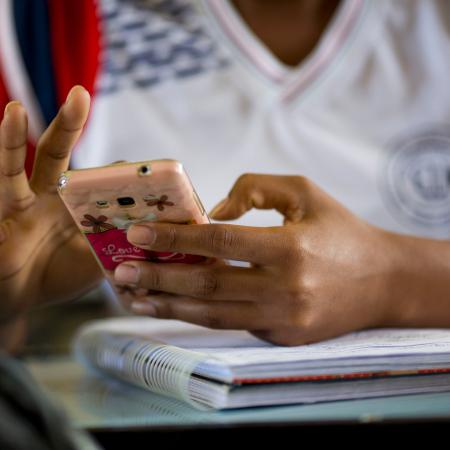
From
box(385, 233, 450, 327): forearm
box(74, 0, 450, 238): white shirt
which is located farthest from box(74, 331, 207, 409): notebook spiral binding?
box(74, 0, 450, 238): white shirt

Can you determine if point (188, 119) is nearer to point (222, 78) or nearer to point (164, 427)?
point (222, 78)

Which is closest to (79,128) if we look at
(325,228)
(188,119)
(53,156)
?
(53,156)

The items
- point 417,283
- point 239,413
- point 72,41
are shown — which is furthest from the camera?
point 72,41

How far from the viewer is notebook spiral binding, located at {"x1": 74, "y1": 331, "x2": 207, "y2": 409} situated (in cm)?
28

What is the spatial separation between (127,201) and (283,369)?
0.10 meters

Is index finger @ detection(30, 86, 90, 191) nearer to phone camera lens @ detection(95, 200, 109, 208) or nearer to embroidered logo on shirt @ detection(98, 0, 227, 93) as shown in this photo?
phone camera lens @ detection(95, 200, 109, 208)

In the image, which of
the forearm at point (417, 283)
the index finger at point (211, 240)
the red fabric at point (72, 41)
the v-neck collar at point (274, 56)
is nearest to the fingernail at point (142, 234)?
the index finger at point (211, 240)

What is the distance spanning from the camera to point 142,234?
30cm

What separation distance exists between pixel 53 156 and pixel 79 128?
22 millimetres

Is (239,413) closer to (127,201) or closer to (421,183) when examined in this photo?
(127,201)

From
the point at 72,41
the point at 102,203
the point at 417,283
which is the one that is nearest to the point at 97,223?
the point at 102,203

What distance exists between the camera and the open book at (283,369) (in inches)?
10.3

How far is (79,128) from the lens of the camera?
1.01ft

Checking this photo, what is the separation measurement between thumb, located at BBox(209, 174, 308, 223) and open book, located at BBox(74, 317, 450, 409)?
0.22 feet
